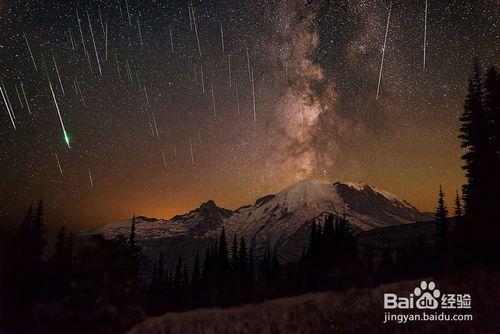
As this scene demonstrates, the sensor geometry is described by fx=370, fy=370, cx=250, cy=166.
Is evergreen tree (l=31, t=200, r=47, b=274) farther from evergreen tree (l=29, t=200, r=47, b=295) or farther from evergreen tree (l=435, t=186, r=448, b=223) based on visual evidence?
evergreen tree (l=435, t=186, r=448, b=223)

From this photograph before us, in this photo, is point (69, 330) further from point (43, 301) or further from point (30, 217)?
point (30, 217)

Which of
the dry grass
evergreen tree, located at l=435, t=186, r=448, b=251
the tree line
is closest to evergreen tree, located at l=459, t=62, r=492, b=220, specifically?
the tree line

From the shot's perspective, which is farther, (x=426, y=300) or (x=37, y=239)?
(x=37, y=239)

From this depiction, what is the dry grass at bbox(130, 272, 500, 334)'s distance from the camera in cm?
1498

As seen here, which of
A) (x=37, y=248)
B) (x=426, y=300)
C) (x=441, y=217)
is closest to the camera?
(x=426, y=300)

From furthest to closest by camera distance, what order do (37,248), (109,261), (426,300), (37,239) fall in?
1. (37,239)
2. (37,248)
3. (109,261)
4. (426,300)

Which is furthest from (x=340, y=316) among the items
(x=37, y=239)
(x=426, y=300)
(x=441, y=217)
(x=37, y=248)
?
(x=441, y=217)

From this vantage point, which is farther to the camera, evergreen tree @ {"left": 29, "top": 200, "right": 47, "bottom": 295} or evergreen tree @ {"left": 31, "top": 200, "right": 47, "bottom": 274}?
evergreen tree @ {"left": 31, "top": 200, "right": 47, "bottom": 274}

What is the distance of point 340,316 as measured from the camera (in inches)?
642

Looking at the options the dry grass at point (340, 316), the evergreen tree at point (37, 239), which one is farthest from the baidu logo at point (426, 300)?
the evergreen tree at point (37, 239)

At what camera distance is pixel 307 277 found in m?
44.0

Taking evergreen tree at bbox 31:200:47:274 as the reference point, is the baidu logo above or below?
below

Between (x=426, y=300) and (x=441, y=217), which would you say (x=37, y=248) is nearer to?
(x=426, y=300)

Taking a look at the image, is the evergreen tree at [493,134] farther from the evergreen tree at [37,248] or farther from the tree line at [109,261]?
the evergreen tree at [37,248]
